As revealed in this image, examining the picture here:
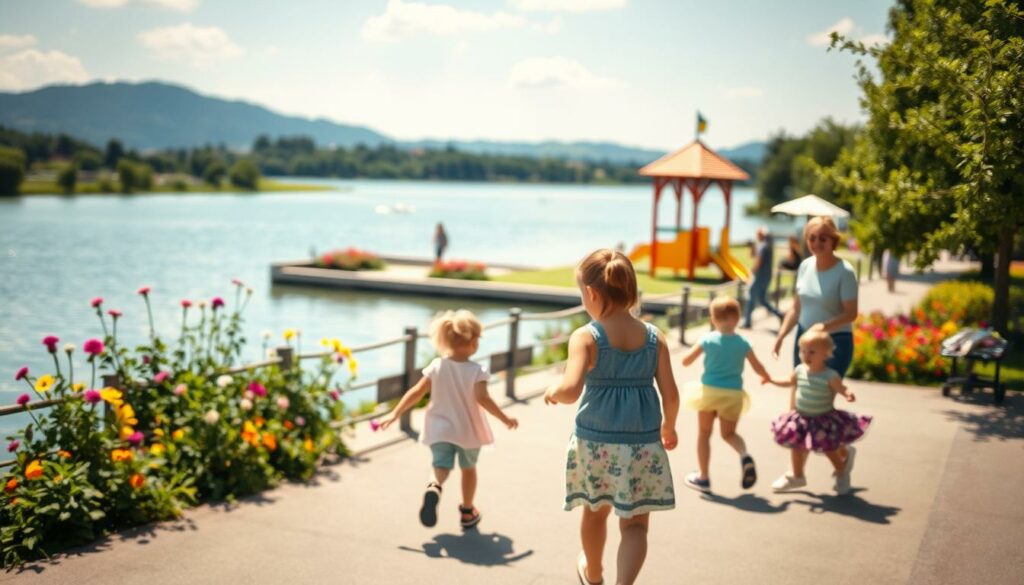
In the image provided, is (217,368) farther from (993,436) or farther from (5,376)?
(5,376)

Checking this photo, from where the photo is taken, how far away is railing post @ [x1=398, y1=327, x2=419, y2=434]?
8.86 metres

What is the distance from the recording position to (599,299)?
13.9 ft

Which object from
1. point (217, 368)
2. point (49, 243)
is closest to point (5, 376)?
point (217, 368)

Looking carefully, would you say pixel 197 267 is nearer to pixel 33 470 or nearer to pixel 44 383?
pixel 44 383

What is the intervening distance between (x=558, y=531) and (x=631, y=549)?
169cm

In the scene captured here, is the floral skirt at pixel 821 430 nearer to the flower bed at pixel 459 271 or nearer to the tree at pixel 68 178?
the flower bed at pixel 459 271

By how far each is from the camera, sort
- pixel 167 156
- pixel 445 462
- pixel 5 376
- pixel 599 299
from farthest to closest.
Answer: pixel 167 156 → pixel 5 376 → pixel 445 462 → pixel 599 299

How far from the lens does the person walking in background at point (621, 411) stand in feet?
13.9

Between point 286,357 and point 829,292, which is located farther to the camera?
point 286,357

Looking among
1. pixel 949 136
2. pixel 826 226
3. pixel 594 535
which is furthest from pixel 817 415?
pixel 949 136

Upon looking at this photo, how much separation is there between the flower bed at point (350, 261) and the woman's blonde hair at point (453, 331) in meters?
27.3

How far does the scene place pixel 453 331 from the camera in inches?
226

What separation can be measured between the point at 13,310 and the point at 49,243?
28.8 m

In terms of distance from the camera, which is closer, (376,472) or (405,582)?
(405,582)
